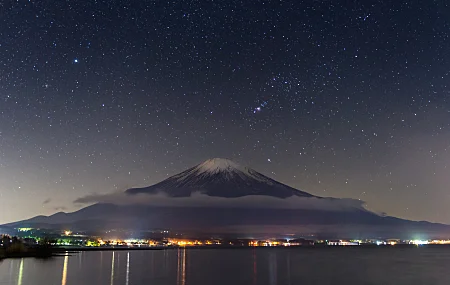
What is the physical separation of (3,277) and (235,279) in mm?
23492

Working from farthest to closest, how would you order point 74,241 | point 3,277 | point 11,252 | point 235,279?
point 74,241 → point 11,252 → point 235,279 → point 3,277

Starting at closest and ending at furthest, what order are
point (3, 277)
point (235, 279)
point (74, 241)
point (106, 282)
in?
1. point (106, 282)
2. point (3, 277)
3. point (235, 279)
4. point (74, 241)

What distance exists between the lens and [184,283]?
149 ft

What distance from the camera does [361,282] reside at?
48.8 metres

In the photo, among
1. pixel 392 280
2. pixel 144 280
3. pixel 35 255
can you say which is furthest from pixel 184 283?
pixel 35 255

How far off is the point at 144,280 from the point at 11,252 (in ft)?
205

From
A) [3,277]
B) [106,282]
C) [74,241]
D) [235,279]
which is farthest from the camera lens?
[74,241]

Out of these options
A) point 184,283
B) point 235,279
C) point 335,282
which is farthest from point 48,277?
point 335,282

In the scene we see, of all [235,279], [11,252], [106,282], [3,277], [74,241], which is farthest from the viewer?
[74,241]

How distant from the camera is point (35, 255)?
323 ft

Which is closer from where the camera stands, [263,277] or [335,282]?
[335,282]

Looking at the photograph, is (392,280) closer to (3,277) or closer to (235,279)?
(235,279)

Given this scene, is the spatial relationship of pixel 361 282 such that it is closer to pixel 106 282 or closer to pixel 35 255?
pixel 106 282

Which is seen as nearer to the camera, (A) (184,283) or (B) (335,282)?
(A) (184,283)
